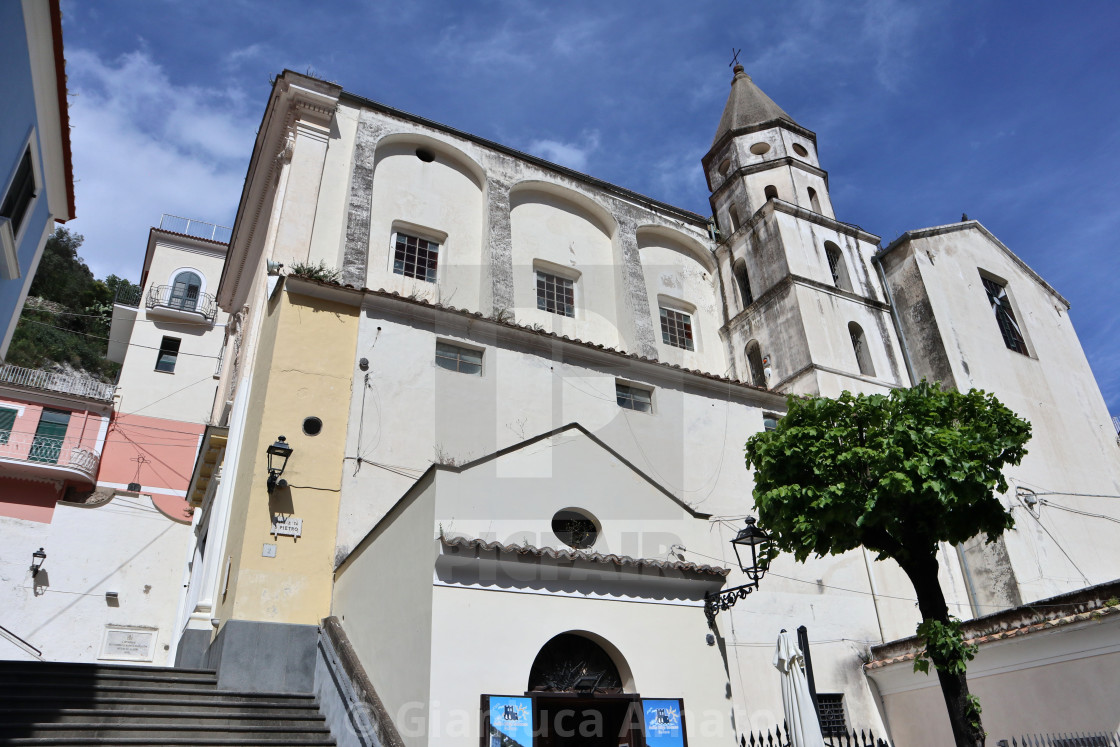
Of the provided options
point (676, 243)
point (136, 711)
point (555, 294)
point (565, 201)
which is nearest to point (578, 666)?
point (136, 711)

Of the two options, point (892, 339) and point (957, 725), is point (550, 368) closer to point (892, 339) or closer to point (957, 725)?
point (957, 725)

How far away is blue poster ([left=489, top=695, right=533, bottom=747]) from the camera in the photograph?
310 inches

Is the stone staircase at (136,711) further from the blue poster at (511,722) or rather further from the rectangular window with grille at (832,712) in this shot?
the rectangular window with grille at (832,712)

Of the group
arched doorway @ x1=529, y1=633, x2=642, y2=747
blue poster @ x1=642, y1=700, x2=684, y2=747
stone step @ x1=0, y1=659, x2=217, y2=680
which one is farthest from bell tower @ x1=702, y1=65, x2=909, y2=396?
stone step @ x1=0, y1=659, x2=217, y2=680

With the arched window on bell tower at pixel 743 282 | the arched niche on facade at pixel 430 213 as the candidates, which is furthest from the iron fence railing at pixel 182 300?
the arched window on bell tower at pixel 743 282

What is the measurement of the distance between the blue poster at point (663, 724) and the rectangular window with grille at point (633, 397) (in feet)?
23.8

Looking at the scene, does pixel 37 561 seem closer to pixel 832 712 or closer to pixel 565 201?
pixel 565 201

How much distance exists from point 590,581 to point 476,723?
222 cm

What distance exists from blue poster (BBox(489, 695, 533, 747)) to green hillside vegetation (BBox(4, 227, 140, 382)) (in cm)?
3475

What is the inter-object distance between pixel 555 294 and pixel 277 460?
28.1 feet

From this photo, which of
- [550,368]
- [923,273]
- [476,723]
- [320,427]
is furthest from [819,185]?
[476,723]

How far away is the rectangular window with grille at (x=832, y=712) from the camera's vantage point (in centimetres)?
1381

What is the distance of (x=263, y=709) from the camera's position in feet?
29.7

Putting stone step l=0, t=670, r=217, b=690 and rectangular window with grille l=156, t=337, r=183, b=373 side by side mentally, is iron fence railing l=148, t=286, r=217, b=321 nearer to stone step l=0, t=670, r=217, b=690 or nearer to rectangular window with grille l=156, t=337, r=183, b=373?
rectangular window with grille l=156, t=337, r=183, b=373
